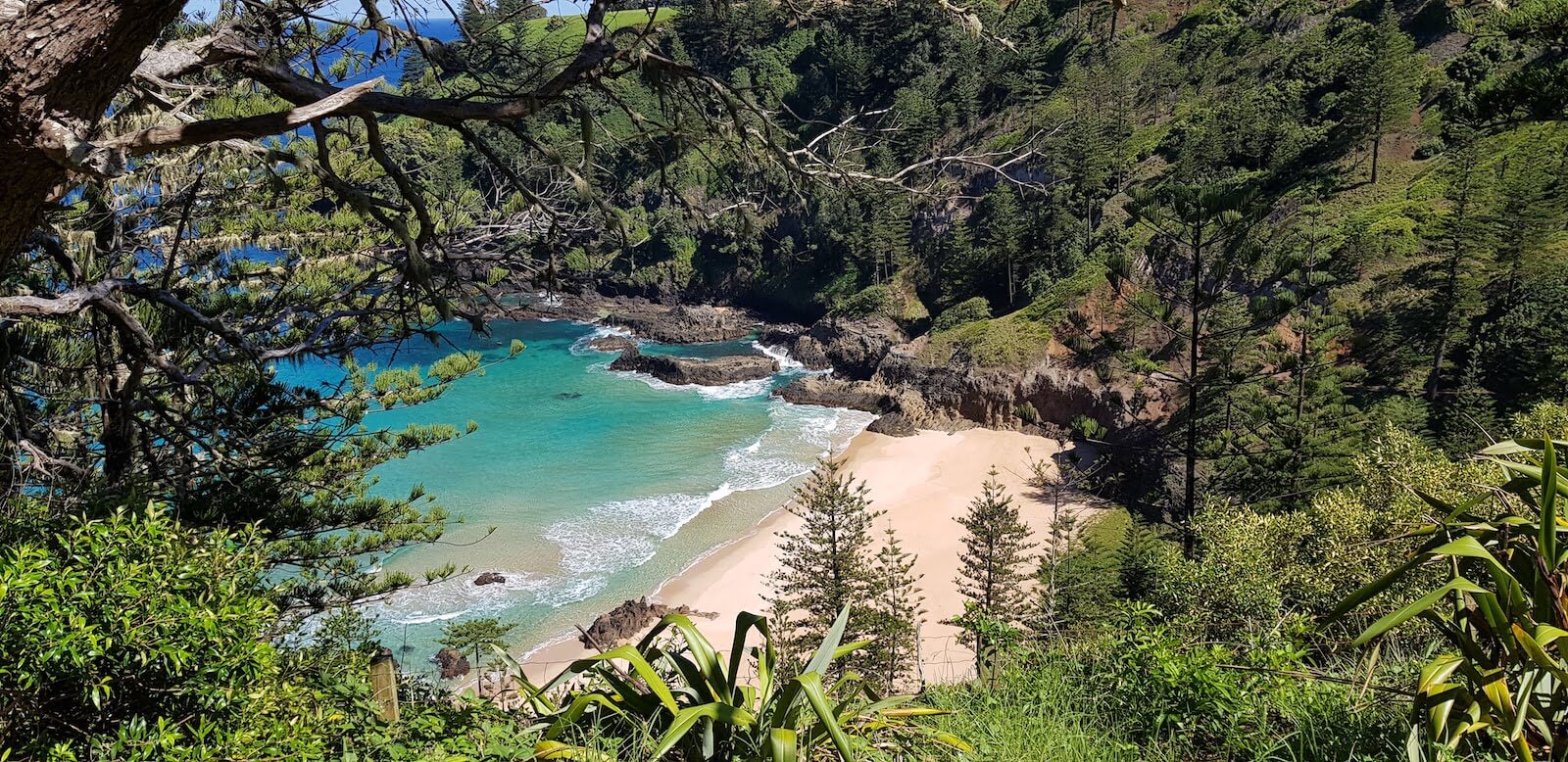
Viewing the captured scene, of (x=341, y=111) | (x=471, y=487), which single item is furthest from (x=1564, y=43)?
(x=471, y=487)

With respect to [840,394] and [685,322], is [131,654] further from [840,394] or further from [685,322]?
[685,322]

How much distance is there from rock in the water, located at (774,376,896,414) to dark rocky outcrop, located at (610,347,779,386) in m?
2.20

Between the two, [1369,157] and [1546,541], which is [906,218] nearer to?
[1369,157]

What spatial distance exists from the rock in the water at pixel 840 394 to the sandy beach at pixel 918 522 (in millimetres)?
2275

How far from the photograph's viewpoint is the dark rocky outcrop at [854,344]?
31.0m

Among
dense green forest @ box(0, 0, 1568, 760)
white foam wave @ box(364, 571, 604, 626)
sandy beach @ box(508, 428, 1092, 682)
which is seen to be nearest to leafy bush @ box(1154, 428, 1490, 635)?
dense green forest @ box(0, 0, 1568, 760)

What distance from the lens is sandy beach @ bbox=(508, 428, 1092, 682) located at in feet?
48.3

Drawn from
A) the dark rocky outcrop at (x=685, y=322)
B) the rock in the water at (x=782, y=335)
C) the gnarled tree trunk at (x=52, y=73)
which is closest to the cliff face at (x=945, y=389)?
the rock in the water at (x=782, y=335)

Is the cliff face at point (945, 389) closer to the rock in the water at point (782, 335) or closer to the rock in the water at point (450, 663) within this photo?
the rock in the water at point (782, 335)

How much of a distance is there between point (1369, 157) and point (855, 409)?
18.8 m

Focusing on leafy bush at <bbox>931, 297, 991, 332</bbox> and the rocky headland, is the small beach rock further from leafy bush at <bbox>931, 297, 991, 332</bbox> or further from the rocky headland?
leafy bush at <bbox>931, 297, 991, 332</bbox>

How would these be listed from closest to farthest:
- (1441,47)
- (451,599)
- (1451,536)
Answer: (1451,536), (451,599), (1441,47)

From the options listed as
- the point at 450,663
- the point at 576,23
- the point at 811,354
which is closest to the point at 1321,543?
the point at 576,23

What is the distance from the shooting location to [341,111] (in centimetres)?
192
